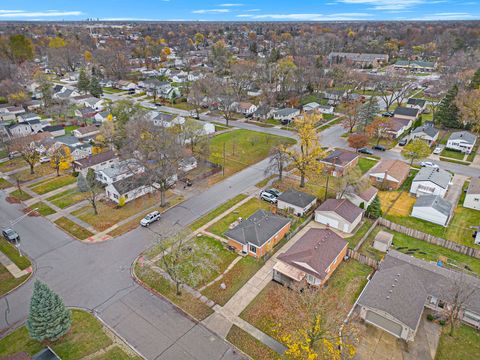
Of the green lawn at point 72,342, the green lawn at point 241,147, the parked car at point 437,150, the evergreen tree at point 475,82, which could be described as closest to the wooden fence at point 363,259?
the green lawn at point 72,342

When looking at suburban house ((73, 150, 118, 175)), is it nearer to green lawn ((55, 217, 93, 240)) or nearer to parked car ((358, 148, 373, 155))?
green lawn ((55, 217, 93, 240))

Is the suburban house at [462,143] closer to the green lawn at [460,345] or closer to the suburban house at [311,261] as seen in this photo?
the suburban house at [311,261]

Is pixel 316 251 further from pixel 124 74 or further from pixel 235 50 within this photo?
pixel 235 50

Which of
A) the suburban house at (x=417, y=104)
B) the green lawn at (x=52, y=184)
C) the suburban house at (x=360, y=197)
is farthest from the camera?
the suburban house at (x=417, y=104)

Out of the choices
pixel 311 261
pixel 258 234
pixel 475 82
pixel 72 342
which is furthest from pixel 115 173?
pixel 475 82

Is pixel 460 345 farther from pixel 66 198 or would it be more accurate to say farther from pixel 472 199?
pixel 66 198

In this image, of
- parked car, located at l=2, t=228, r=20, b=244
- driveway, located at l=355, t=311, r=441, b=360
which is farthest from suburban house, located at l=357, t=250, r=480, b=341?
parked car, located at l=2, t=228, r=20, b=244

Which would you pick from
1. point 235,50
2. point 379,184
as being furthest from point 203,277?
point 235,50
